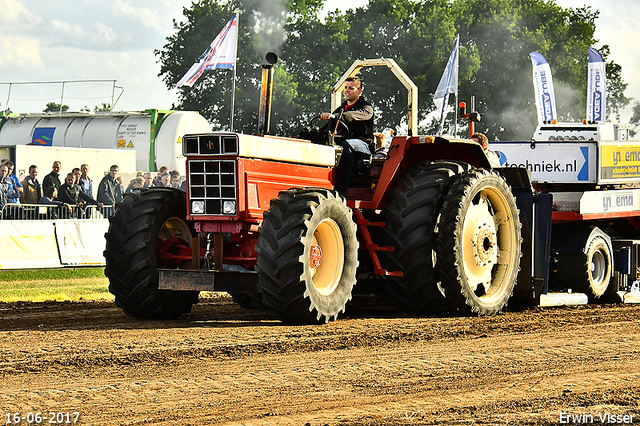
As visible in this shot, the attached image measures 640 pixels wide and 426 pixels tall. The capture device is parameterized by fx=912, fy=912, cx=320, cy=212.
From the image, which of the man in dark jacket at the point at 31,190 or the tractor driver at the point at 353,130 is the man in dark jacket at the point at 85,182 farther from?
the tractor driver at the point at 353,130

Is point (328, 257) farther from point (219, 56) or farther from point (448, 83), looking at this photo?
point (448, 83)

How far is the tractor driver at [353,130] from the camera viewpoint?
9.02 metres

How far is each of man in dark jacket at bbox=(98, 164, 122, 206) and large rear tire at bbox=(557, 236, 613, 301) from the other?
10168 millimetres

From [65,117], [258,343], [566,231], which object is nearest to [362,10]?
[65,117]

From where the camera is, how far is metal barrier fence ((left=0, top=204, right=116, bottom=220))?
16.1 m

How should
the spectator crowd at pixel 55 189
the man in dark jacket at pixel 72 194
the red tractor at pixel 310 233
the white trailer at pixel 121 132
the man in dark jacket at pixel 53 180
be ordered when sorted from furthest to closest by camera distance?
the white trailer at pixel 121 132 → the man in dark jacket at pixel 53 180 → the man in dark jacket at pixel 72 194 → the spectator crowd at pixel 55 189 → the red tractor at pixel 310 233

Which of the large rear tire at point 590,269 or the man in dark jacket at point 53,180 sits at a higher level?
the man in dark jacket at point 53,180

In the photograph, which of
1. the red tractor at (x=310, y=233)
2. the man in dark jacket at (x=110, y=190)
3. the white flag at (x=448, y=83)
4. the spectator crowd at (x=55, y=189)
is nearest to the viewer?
the red tractor at (x=310, y=233)

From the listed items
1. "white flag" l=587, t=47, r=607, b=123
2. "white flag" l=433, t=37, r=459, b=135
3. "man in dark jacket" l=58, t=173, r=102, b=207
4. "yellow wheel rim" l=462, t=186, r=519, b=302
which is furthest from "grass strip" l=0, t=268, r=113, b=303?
"white flag" l=587, t=47, r=607, b=123

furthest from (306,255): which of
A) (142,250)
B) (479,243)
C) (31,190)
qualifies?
(31,190)

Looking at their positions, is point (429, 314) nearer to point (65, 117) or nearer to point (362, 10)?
point (65, 117)

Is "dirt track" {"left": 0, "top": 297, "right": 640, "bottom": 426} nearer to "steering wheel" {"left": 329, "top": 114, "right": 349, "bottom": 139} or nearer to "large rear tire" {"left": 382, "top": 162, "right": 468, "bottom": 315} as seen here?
"large rear tire" {"left": 382, "top": 162, "right": 468, "bottom": 315}

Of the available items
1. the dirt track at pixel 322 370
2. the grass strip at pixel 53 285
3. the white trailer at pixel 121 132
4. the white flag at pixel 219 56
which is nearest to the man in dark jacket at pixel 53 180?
the grass strip at pixel 53 285

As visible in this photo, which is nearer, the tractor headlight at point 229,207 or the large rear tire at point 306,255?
the large rear tire at point 306,255
